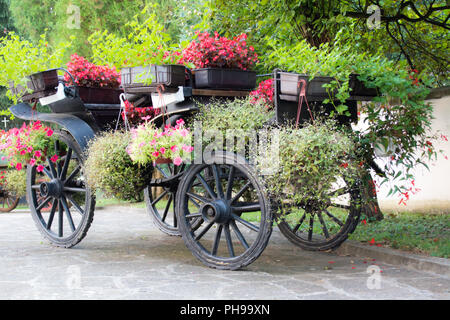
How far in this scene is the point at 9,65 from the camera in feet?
19.9

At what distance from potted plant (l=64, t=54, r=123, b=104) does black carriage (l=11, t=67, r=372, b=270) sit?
0.38ft

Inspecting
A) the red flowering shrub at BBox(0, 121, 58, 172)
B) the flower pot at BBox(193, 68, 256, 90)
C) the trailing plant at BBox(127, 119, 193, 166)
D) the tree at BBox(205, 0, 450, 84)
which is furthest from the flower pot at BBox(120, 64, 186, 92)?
the tree at BBox(205, 0, 450, 84)

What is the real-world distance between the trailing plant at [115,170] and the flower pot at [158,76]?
60 centimetres

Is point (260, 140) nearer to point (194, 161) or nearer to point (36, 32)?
point (194, 161)

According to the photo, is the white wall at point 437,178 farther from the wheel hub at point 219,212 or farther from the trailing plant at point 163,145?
the trailing plant at point 163,145

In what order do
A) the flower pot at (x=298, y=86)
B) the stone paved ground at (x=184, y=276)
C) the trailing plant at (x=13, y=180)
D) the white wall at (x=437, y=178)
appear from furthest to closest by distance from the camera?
the trailing plant at (x=13, y=180)
the white wall at (x=437, y=178)
the flower pot at (x=298, y=86)
the stone paved ground at (x=184, y=276)

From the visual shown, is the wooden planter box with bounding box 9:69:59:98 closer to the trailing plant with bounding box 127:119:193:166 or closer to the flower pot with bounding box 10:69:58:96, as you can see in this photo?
the flower pot with bounding box 10:69:58:96

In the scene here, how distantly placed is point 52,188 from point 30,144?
0.58 meters

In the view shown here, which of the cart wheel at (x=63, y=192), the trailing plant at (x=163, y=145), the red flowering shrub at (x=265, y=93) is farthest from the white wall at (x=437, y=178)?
the cart wheel at (x=63, y=192)

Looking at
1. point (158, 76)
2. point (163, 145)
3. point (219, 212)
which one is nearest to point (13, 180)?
point (158, 76)

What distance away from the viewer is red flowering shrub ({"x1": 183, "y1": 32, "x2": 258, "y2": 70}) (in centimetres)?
507

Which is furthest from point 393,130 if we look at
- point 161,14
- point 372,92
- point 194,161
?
point 161,14

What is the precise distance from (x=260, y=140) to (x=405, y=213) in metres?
5.64

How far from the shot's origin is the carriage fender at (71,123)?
225 inches
